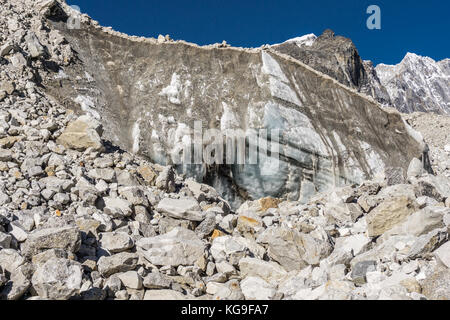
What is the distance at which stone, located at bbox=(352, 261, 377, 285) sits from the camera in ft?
19.2

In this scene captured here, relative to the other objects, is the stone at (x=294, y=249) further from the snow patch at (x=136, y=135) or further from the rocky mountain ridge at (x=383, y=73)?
the rocky mountain ridge at (x=383, y=73)

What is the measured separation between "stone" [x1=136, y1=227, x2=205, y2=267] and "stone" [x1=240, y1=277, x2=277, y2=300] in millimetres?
1046

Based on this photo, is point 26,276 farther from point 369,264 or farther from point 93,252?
point 369,264

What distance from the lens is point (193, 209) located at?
8625mm

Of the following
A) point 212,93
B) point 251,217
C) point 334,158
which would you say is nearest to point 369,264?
point 251,217

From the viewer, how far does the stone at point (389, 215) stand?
7801 mm

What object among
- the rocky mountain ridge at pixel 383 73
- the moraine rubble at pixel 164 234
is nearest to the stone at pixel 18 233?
the moraine rubble at pixel 164 234

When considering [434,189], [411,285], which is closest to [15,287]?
[411,285]

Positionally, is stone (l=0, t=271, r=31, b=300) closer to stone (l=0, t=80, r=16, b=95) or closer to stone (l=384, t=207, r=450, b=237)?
stone (l=384, t=207, r=450, b=237)

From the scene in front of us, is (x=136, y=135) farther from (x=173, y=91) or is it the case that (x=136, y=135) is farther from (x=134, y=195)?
(x=134, y=195)

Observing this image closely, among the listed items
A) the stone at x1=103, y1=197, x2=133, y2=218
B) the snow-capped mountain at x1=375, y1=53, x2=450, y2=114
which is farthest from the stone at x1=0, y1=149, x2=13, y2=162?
the snow-capped mountain at x1=375, y1=53, x2=450, y2=114

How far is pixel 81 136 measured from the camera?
10.1m

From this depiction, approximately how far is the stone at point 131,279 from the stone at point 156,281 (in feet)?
0.37

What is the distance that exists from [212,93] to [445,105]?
13764 centimetres
